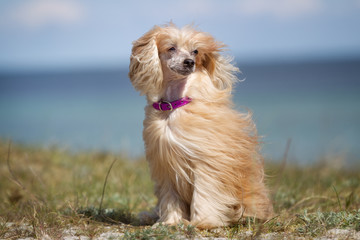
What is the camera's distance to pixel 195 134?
3.86 m

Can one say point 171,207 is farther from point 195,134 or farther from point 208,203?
point 195,134

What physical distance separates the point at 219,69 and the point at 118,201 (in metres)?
2.20

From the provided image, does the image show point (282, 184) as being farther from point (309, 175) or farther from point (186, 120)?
point (186, 120)

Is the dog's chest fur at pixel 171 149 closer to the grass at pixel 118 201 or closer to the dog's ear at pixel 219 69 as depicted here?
the grass at pixel 118 201

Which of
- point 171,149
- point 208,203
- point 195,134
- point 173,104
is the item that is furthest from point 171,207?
point 173,104

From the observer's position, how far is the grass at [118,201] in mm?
3604

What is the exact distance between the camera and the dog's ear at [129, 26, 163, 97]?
13.2 ft

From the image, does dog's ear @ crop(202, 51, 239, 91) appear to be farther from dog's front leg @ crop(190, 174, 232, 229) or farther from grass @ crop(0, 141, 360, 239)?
grass @ crop(0, 141, 360, 239)

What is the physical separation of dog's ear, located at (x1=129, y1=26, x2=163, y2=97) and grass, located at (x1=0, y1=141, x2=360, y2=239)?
851 millimetres

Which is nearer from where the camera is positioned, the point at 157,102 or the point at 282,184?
the point at 157,102

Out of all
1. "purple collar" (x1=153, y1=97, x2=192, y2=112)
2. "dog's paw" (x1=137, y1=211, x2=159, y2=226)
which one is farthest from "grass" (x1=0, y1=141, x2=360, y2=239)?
"purple collar" (x1=153, y1=97, x2=192, y2=112)

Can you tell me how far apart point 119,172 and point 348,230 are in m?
4.17

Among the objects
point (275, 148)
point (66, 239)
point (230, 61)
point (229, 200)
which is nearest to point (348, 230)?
point (229, 200)

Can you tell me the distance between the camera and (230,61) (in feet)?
14.3
